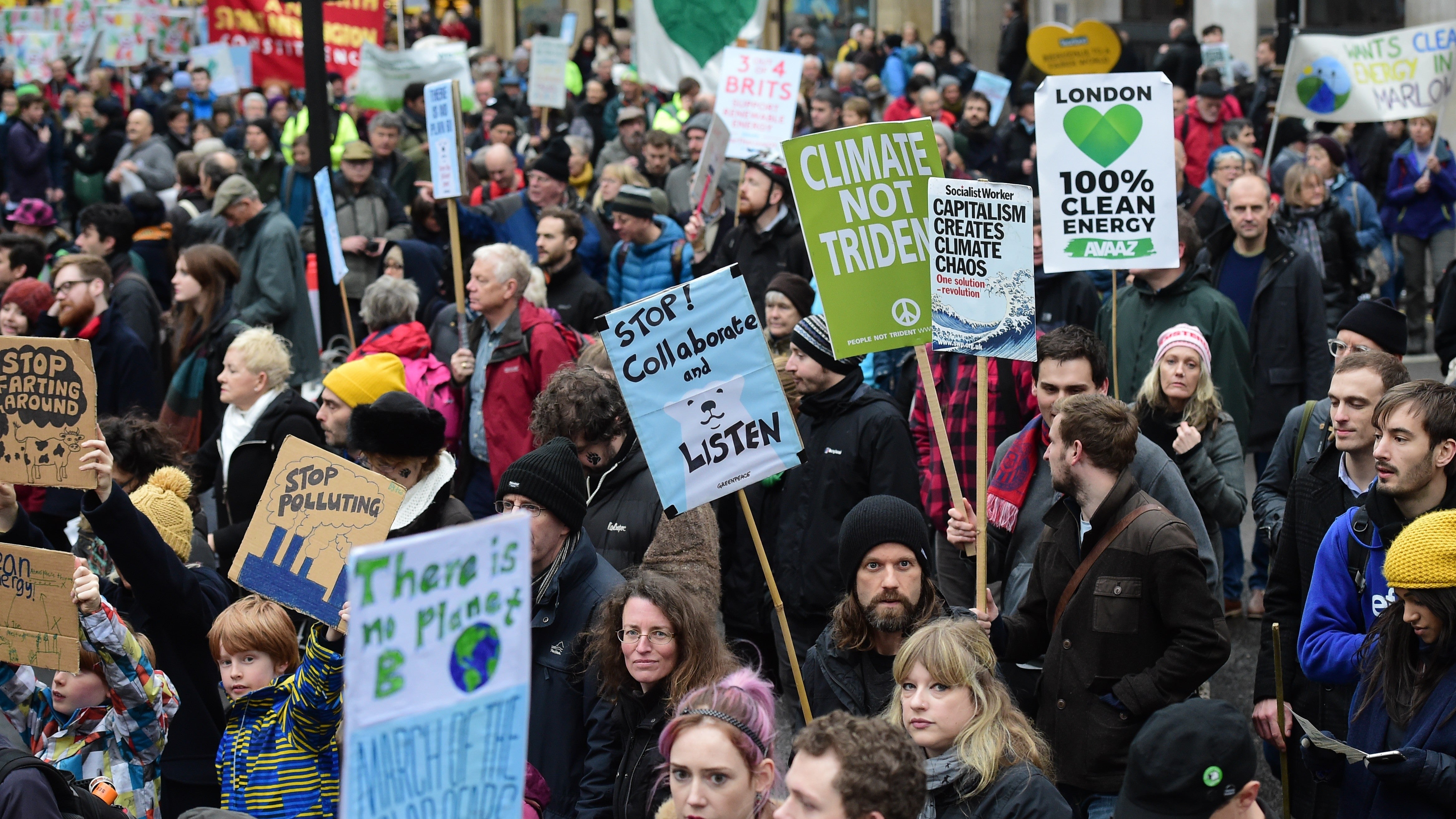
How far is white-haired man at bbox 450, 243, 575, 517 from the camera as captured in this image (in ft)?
23.5

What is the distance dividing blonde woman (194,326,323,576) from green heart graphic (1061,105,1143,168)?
11.4 feet

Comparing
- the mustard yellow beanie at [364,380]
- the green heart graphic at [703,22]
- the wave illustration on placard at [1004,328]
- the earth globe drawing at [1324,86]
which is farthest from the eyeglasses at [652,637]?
the green heart graphic at [703,22]

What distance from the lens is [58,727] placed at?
441cm

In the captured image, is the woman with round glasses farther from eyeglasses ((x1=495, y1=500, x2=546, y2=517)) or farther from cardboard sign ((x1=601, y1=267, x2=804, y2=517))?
cardboard sign ((x1=601, y1=267, x2=804, y2=517))

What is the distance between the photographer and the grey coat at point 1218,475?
577cm

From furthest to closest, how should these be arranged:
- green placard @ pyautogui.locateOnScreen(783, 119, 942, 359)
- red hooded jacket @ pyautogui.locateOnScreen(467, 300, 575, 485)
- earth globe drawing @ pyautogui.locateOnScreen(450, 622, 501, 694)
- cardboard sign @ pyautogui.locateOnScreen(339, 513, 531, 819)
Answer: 1. red hooded jacket @ pyautogui.locateOnScreen(467, 300, 575, 485)
2. green placard @ pyautogui.locateOnScreen(783, 119, 942, 359)
3. earth globe drawing @ pyautogui.locateOnScreen(450, 622, 501, 694)
4. cardboard sign @ pyautogui.locateOnScreen(339, 513, 531, 819)

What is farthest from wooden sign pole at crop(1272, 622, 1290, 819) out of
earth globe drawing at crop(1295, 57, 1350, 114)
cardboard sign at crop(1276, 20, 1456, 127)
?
earth globe drawing at crop(1295, 57, 1350, 114)

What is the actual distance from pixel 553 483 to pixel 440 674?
6.95 ft

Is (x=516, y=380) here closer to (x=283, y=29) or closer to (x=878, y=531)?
(x=878, y=531)

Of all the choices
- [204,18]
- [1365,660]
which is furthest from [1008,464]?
[204,18]

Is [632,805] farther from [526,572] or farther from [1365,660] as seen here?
[1365,660]

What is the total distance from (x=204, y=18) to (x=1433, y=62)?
17775 mm

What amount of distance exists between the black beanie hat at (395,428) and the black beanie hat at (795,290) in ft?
8.46

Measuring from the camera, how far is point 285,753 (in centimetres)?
424
